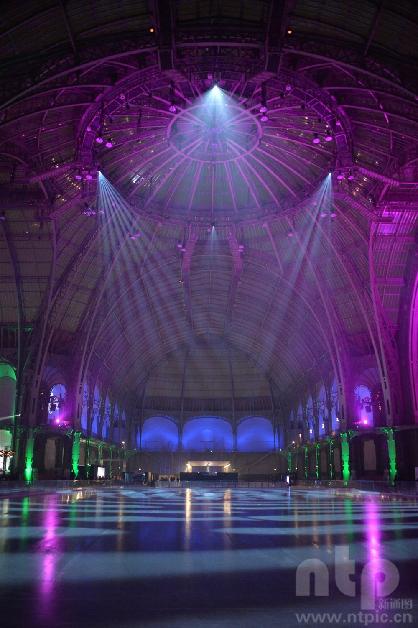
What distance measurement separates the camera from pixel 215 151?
43625 mm

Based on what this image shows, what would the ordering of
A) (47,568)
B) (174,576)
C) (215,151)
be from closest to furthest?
(174,576)
(47,568)
(215,151)

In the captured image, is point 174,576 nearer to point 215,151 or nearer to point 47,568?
point 47,568

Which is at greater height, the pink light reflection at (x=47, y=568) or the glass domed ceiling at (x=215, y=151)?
the glass domed ceiling at (x=215, y=151)

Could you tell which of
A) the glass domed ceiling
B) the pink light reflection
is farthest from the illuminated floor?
the glass domed ceiling

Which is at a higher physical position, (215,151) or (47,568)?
(215,151)

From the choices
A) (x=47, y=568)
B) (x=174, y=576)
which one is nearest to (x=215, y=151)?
(x=47, y=568)

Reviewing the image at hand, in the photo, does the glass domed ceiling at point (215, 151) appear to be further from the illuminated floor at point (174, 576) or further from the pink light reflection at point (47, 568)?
the pink light reflection at point (47, 568)

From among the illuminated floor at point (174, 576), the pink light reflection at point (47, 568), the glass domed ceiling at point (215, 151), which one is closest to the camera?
the illuminated floor at point (174, 576)

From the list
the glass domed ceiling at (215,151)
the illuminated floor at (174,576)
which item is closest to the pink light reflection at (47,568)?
the illuminated floor at (174,576)

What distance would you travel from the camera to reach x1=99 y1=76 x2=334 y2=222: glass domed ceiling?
3488 cm

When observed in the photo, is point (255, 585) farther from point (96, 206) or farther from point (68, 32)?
point (96, 206)

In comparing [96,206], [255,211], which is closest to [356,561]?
[96,206]

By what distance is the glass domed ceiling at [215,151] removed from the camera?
114 feet

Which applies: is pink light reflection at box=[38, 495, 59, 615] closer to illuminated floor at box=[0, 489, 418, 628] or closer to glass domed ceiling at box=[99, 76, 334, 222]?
illuminated floor at box=[0, 489, 418, 628]
